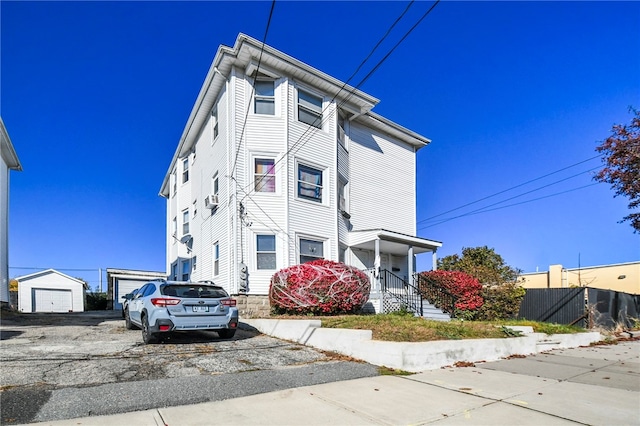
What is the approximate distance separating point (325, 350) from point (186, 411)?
14.0 feet

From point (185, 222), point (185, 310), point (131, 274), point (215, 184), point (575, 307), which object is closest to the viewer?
point (185, 310)

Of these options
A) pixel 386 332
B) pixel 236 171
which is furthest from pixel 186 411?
pixel 236 171

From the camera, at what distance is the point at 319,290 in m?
11.4

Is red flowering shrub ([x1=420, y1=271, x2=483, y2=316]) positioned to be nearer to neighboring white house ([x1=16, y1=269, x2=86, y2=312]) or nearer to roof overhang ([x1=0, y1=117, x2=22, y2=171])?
roof overhang ([x1=0, y1=117, x2=22, y2=171])

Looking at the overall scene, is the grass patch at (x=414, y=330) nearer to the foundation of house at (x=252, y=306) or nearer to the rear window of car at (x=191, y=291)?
the rear window of car at (x=191, y=291)

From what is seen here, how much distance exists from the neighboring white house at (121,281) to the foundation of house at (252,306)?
691 inches

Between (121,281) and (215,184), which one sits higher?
(215,184)

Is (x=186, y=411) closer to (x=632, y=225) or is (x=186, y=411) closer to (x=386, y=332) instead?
(x=386, y=332)

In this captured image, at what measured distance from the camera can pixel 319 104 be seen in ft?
53.1

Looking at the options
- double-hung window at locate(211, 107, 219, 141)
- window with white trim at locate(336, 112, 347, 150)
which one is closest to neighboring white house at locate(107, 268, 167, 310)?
double-hung window at locate(211, 107, 219, 141)

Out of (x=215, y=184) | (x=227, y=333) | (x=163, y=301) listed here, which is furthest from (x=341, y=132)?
(x=163, y=301)

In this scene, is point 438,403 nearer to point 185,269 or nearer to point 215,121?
point 215,121

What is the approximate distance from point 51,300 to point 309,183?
25430mm

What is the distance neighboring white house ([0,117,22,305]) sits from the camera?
690 inches
